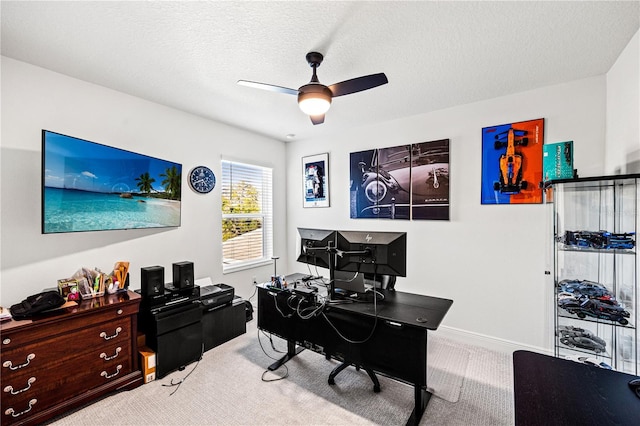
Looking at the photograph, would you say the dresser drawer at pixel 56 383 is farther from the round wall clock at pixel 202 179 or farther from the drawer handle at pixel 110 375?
the round wall clock at pixel 202 179

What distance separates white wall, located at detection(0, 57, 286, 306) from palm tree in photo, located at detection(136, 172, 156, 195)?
15.4 inches

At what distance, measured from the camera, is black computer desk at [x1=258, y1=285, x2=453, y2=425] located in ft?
6.22

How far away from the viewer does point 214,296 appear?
9.98 feet

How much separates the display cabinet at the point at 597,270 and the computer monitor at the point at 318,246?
→ 5.77 ft

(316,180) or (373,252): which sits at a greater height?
(316,180)

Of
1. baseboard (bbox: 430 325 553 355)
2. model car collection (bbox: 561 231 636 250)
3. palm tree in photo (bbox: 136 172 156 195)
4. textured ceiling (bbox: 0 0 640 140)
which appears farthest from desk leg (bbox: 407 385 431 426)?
palm tree in photo (bbox: 136 172 156 195)

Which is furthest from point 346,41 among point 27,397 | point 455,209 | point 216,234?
point 27,397

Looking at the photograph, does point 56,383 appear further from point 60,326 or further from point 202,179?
point 202,179

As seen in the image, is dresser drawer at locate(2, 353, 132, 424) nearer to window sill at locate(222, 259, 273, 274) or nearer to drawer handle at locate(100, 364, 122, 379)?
drawer handle at locate(100, 364, 122, 379)

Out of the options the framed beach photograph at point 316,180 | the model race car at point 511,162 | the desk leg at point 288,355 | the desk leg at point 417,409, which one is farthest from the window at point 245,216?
the model race car at point 511,162

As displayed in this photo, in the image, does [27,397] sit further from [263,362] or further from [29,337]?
[263,362]

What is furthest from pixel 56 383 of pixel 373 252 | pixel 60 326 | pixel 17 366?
pixel 373 252

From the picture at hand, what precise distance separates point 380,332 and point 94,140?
3104 mm

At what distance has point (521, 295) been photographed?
2848 millimetres
